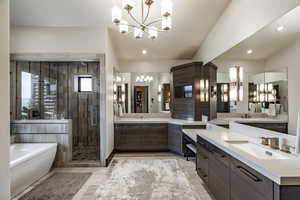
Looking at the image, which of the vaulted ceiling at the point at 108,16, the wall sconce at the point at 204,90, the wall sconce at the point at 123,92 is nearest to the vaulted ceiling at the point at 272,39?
the vaulted ceiling at the point at 108,16

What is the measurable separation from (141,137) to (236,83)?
286 centimetres

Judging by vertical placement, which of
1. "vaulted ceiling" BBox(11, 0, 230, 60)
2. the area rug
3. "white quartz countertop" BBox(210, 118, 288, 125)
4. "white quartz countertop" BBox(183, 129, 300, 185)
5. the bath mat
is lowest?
the bath mat

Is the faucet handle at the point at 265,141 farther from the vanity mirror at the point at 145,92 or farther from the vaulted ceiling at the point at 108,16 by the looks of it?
the vanity mirror at the point at 145,92

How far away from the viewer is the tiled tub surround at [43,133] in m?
4.01

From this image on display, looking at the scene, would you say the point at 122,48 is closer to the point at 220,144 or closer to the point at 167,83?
the point at 167,83

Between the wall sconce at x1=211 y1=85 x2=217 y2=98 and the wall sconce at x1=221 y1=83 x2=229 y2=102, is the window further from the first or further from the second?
the wall sconce at x1=221 y1=83 x2=229 y2=102

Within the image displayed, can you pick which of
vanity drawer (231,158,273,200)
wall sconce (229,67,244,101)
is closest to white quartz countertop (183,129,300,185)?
vanity drawer (231,158,273,200)

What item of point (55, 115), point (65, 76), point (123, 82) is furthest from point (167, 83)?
point (55, 115)

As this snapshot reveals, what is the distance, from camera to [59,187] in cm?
307

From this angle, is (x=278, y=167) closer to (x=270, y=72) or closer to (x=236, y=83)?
A: (x=270, y=72)

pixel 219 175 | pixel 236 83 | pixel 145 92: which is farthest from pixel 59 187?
pixel 145 92

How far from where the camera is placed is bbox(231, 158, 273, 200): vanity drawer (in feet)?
4.52

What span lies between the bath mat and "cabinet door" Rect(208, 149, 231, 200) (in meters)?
1.99

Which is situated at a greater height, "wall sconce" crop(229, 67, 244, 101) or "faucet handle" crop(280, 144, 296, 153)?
"wall sconce" crop(229, 67, 244, 101)
